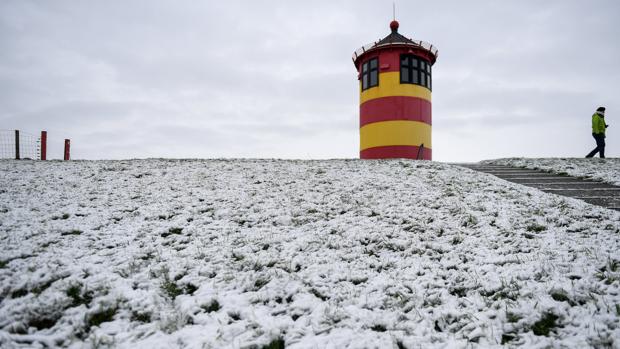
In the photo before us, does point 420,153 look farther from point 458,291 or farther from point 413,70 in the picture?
point 458,291

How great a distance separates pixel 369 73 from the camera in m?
15.0

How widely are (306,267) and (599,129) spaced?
50.6 feet

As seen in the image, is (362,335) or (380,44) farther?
(380,44)

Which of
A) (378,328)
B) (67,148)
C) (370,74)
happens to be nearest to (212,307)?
(378,328)

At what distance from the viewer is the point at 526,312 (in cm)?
359

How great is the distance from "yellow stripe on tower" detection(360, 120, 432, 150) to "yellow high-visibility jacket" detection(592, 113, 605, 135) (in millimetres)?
Answer: 6656

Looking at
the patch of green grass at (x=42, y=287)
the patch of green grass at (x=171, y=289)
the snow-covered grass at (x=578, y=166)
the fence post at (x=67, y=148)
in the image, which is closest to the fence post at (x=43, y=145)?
the fence post at (x=67, y=148)

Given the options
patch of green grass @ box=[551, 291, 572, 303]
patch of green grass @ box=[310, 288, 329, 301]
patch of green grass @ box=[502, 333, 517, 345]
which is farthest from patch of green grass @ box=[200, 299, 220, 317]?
patch of green grass @ box=[551, 291, 572, 303]

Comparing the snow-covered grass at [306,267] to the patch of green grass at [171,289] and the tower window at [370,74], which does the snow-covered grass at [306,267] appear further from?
the tower window at [370,74]

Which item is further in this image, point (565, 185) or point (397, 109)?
point (397, 109)

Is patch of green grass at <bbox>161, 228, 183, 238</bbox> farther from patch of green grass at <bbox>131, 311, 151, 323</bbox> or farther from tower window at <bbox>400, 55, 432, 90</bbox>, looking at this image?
tower window at <bbox>400, 55, 432, 90</bbox>

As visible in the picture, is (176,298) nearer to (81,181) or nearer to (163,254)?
(163,254)

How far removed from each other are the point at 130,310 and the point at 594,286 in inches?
207

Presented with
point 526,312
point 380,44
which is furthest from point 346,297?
point 380,44
